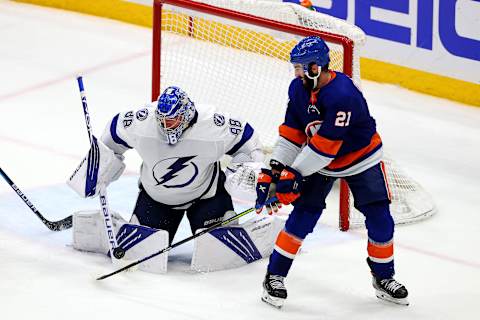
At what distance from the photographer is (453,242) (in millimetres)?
5906

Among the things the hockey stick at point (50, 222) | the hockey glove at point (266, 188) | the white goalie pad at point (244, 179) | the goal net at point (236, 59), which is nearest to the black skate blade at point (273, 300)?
the hockey glove at point (266, 188)

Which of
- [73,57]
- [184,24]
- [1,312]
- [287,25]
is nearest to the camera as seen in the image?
[1,312]

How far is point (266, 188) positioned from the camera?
496 centimetres

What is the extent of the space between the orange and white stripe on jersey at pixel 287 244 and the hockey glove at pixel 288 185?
0.26 m

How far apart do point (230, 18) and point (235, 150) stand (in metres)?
0.82

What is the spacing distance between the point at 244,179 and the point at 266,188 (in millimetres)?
392

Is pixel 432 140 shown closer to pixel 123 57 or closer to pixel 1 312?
pixel 123 57

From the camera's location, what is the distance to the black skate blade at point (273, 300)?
507cm

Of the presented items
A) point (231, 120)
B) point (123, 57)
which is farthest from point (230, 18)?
point (123, 57)

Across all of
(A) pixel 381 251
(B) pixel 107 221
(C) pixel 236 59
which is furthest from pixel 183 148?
(C) pixel 236 59

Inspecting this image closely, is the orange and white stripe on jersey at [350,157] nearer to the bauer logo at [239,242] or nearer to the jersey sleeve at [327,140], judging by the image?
the jersey sleeve at [327,140]

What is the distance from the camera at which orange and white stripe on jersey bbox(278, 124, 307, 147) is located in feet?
16.2

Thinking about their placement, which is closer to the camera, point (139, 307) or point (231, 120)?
point (139, 307)

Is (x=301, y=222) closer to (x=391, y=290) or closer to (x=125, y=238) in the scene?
(x=391, y=290)
